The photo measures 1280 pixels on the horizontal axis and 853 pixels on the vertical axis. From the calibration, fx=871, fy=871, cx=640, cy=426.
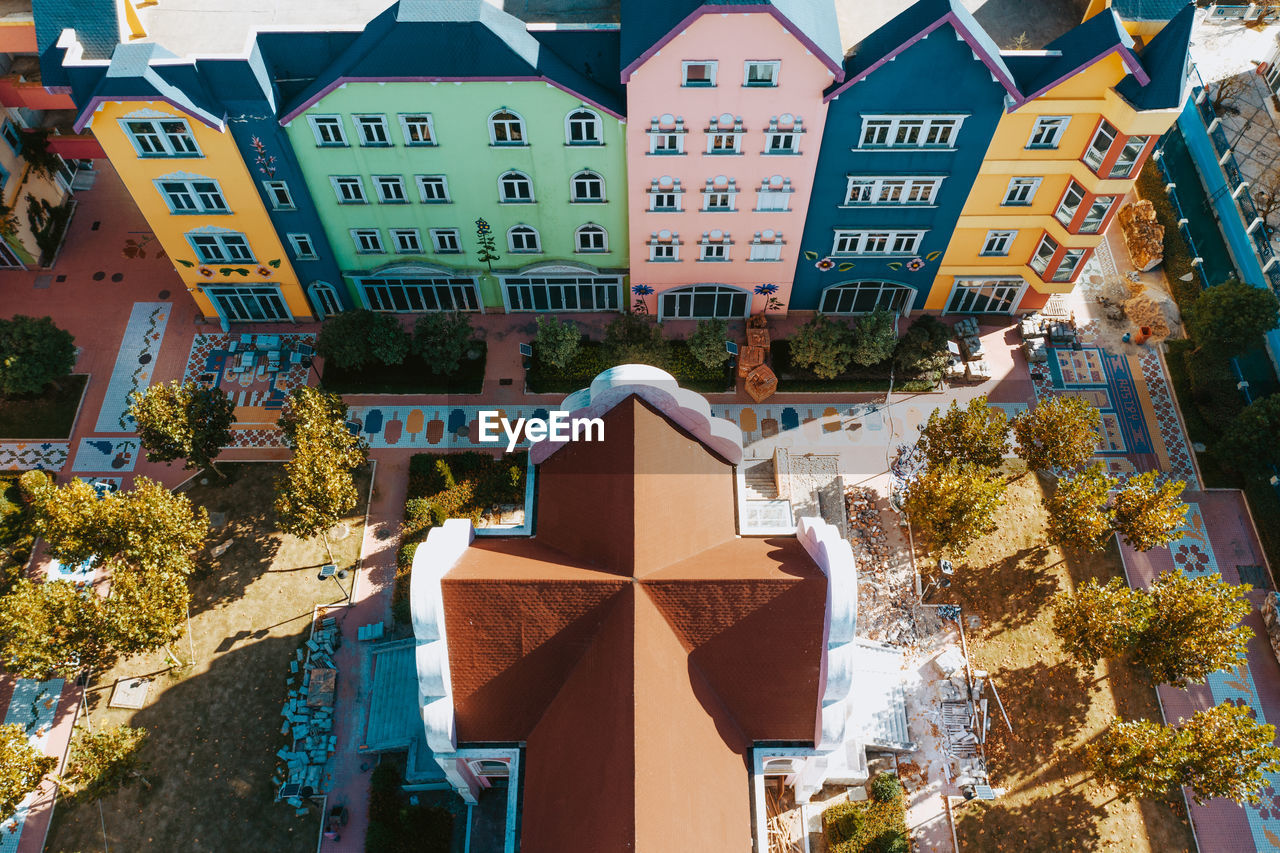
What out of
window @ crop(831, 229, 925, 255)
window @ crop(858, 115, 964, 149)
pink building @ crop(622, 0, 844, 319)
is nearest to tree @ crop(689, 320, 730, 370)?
pink building @ crop(622, 0, 844, 319)

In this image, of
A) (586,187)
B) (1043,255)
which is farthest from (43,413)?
(1043,255)

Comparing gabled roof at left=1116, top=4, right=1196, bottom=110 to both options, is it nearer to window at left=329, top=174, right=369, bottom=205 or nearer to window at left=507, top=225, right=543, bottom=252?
window at left=507, top=225, right=543, bottom=252

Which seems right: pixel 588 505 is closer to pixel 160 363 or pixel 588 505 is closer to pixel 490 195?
pixel 490 195

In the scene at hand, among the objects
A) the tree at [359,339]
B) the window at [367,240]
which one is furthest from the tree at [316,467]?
the window at [367,240]

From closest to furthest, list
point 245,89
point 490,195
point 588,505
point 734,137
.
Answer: point 588,505 < point 245,89 < point 734,137 < point 490,195

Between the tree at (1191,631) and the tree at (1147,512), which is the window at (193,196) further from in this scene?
the tree at (1191,631)

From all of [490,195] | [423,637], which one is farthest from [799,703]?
[490,195]
